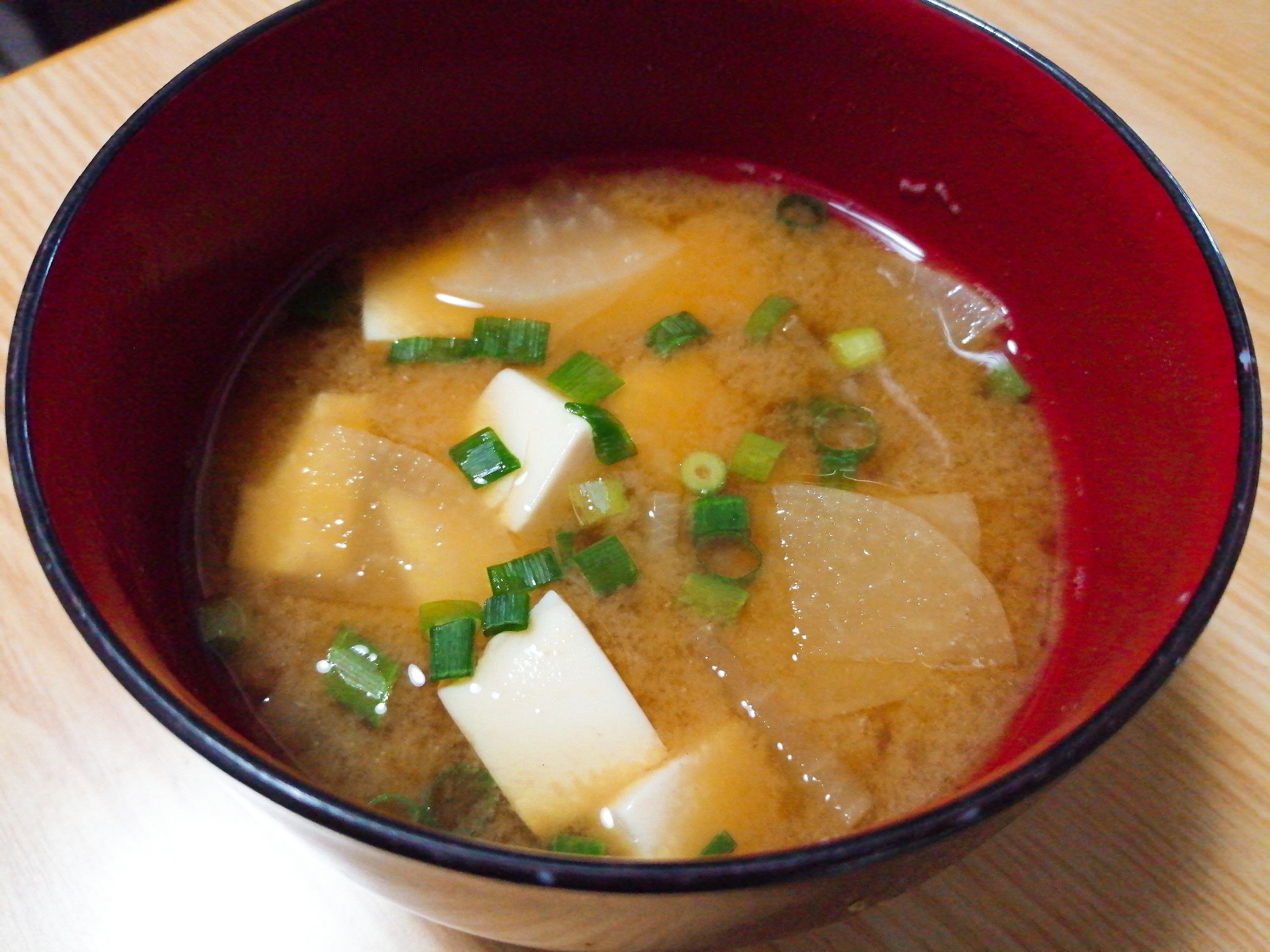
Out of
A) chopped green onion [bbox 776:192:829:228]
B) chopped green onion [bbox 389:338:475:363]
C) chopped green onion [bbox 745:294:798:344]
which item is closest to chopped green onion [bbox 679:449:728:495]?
chopped green onion [bbox 745:294:798:344]

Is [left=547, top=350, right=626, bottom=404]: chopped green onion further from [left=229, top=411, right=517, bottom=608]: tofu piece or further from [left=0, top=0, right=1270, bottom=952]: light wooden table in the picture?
[left=0, top=0, right=1270, bottom=952]: light wooden table

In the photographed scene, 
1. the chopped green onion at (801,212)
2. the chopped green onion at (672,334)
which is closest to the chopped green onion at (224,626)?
the chopped green onion at (672,334)

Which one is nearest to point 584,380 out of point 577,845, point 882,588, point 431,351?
point 431,351

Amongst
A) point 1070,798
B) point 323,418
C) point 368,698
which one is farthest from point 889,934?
point 323,418

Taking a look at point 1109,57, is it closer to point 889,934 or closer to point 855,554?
point 855,554

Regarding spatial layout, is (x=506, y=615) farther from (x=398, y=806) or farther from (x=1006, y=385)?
(x=1006, y=385)
